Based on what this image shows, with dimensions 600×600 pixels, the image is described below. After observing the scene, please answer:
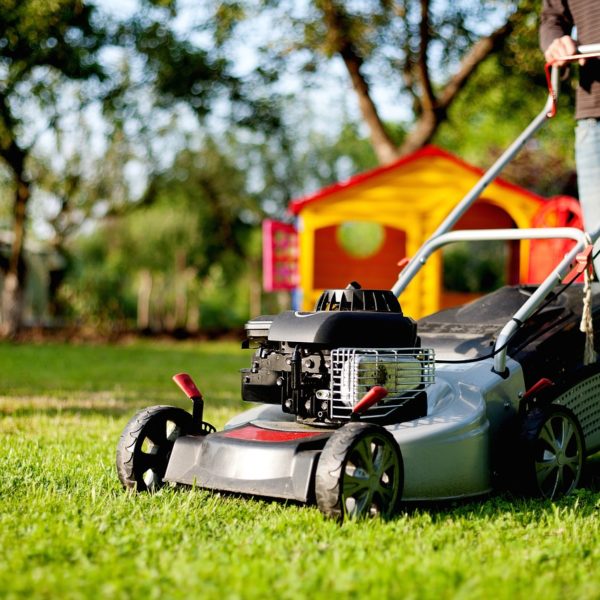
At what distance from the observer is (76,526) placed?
265cm

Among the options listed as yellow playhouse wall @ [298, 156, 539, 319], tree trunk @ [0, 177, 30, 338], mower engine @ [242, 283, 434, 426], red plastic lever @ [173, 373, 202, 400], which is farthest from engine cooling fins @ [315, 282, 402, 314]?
tree trunk @ [0, 177, 30, 338]

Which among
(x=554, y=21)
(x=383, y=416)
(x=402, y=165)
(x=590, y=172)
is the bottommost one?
(x=383, y=416)

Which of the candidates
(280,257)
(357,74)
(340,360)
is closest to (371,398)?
(340,360)

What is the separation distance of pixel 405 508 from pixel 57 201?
15239 millimetres

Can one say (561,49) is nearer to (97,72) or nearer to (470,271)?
(97,72)

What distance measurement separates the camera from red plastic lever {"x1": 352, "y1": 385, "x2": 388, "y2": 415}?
112 inches

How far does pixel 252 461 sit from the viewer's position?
9.58 feet

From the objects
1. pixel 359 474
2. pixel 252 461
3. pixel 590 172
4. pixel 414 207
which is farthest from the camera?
pixel 414 207

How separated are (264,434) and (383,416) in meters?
0.40

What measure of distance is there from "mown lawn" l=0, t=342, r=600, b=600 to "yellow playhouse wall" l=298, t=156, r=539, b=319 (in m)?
7.02

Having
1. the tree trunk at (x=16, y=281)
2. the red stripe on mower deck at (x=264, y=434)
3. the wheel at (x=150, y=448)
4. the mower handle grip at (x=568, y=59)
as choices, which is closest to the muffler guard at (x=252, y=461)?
the red stripe on mower deck at (x=264, y=434)

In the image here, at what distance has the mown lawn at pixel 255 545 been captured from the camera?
7.05 feet

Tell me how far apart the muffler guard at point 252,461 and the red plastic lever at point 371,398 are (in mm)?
155

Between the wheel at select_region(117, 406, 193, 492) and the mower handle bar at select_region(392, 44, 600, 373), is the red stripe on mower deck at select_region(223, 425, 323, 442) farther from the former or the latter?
the mower handle bar at select_region(392, 44, 600, 373)
